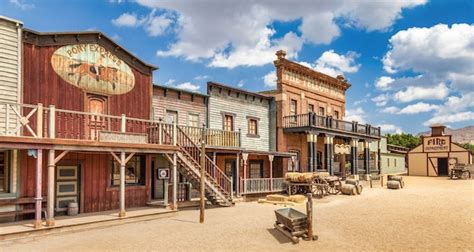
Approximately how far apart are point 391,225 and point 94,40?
44.3 feet

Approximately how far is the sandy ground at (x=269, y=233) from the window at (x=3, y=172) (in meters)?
2.96

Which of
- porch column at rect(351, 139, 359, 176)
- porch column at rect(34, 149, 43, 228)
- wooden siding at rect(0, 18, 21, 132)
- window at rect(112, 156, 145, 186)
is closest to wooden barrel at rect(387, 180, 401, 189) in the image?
Result: porch column at rect(351, 139, 359, 176)

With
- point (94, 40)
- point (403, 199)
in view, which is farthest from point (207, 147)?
point (403, 199)

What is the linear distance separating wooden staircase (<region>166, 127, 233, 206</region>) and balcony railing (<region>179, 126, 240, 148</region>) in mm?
1398

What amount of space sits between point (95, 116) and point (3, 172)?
369 centimetres

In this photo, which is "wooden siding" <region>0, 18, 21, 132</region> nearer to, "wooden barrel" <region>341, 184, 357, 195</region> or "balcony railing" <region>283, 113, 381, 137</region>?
"balcony railing" <region>283, 113, 381, 137</region>

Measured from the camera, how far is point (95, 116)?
15484 mm

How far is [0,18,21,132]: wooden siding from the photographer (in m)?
13.5

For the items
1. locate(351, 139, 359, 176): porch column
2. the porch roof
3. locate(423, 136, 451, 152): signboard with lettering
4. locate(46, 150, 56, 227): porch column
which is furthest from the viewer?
locate(423, 136, 451, 152): signboard with lettering

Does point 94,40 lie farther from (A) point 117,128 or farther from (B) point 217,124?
(B) point 217,124

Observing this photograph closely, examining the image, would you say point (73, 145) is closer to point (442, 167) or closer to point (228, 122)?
point (228, 122)

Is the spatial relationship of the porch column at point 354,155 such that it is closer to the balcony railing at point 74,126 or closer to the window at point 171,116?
the window at point 171,116

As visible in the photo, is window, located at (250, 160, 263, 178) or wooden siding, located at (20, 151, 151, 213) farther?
window, located at (250, 160, 263, 178)

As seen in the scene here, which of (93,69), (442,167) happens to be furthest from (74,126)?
(442,167)
